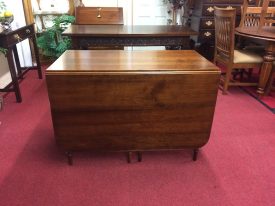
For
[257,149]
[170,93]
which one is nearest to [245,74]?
[257,149]

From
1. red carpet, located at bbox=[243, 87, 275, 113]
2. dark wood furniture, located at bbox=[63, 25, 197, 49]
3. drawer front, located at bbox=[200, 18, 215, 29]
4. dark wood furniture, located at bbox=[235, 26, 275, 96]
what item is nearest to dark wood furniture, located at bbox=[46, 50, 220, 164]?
dark wood furniture, located at bbox=[63, 25, 197, 49]

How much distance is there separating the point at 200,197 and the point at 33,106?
193 cm

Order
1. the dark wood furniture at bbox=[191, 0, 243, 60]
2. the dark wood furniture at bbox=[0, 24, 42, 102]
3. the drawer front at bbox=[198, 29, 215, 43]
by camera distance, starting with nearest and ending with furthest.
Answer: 1. the dark wood furniture at bbox=[0, 24, 42, 102]
2. the dark wood furniture at bbox=[191, 0, 243, 60]
3. the drawer front at bbox=[198, 29, 215, 43]

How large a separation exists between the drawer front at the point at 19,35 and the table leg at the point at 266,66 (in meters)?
2.63

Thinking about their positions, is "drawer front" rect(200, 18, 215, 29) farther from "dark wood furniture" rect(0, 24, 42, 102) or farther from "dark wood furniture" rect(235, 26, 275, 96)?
"dark wood furniture" rect(0, 24, 42, 102)

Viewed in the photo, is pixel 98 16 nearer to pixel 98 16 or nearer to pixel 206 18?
pixel 98 16

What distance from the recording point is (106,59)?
5.28 feet

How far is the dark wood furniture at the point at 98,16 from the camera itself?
10.7ft

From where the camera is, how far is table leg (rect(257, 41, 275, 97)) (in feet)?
8.18

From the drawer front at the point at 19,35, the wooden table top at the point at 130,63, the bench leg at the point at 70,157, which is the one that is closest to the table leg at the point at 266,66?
the wooden table top at the point at 130,63

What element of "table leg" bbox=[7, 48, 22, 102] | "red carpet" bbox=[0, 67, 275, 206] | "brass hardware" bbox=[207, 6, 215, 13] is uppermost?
"brass hardware" bbox=[207, 6, 215, 13]

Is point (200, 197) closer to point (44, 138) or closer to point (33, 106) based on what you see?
point (44, 138)

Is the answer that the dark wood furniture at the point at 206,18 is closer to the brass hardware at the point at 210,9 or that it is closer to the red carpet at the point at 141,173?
the brass hardware at the point at 210,9

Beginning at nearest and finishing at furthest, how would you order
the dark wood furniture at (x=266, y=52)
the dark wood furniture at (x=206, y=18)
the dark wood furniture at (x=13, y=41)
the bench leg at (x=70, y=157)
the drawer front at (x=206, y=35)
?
1. the bench leg at (x=70, y=157)
2. the dark wood furniture at (x=13, y=41)
3. the dark wood furniture at (x=266, y=52)
4. the dark wood furniture at (x=206, y=18)
5. the drawer front at (x=206, y=35)
